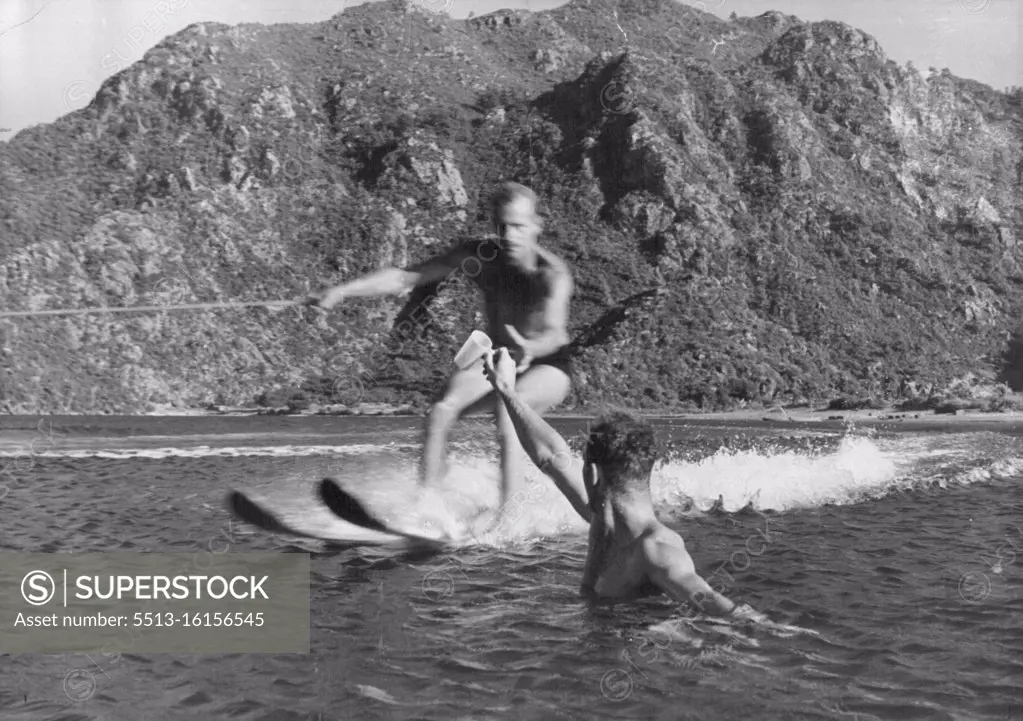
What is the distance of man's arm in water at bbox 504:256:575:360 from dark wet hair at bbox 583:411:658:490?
2.79 m

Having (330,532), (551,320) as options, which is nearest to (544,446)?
(551,320)

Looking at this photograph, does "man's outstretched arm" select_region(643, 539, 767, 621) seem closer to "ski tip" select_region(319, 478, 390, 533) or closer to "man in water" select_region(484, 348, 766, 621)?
"man in water" select_region(484, 348, 766, 621)

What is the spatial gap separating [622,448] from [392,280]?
325cm

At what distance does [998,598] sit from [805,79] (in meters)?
111

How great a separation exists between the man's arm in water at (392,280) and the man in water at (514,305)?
12mm

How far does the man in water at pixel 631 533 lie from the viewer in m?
5.71

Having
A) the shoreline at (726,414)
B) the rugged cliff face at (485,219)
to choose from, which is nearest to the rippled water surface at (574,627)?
the shoreline at (726,414)

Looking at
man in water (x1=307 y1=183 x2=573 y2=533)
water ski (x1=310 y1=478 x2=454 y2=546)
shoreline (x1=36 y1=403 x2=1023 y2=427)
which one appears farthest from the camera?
shoreline (x1=36 y1=403 x2=1023 y2=427)

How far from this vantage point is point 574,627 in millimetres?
5812

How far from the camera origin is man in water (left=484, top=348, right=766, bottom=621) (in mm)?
5707

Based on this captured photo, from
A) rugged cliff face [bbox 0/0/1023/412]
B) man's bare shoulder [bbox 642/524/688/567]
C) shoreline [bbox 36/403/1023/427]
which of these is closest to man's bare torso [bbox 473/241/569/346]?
man's bare shoulder [bbox 642/524/688/567]

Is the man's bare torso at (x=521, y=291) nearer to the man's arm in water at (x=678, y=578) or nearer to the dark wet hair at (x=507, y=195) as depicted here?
the dark wet hair at (x=507, y=195)

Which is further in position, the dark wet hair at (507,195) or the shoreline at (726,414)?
the shoreline at (726,414)

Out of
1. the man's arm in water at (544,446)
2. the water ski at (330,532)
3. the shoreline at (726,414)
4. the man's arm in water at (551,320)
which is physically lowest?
the shoreline at (726,414)
